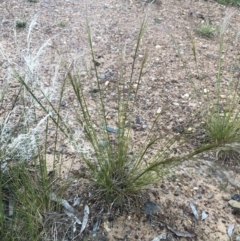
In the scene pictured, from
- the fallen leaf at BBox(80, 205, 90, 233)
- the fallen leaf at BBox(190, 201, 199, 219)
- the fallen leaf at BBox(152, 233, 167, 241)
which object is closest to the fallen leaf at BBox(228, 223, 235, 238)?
the fallen leaf at BBox(190, 201, 199, 219)

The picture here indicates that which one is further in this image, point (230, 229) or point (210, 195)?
point (210, 195)

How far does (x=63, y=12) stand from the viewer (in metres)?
3.75

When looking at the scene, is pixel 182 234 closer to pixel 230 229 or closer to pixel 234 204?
pixel 230 229

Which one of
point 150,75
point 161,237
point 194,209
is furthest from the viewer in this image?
point 150,75

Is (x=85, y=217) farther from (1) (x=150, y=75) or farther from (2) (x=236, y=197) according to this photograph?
(1) (x=150, y=75)

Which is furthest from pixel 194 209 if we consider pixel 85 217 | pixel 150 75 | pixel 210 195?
pixel 150 75

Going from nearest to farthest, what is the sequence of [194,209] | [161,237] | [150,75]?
[161,237]
[194,209]
[150,75]

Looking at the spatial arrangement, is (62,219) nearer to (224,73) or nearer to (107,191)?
(107,191)

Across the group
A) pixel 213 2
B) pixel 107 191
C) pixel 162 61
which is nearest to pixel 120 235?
pixel 107 191

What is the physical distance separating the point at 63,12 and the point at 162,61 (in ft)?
3.80

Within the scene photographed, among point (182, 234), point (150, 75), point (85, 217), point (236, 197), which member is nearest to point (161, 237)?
point (182, 234)

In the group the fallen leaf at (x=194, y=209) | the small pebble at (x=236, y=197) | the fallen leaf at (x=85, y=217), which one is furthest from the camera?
the small pebble at (x=236, y=197)

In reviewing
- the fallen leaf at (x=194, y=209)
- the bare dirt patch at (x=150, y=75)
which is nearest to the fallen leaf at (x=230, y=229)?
the bare dirt patch at (x=150, y=75)

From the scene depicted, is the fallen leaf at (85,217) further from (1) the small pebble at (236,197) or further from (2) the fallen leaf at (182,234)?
(1) the small pebble at (236,197)
